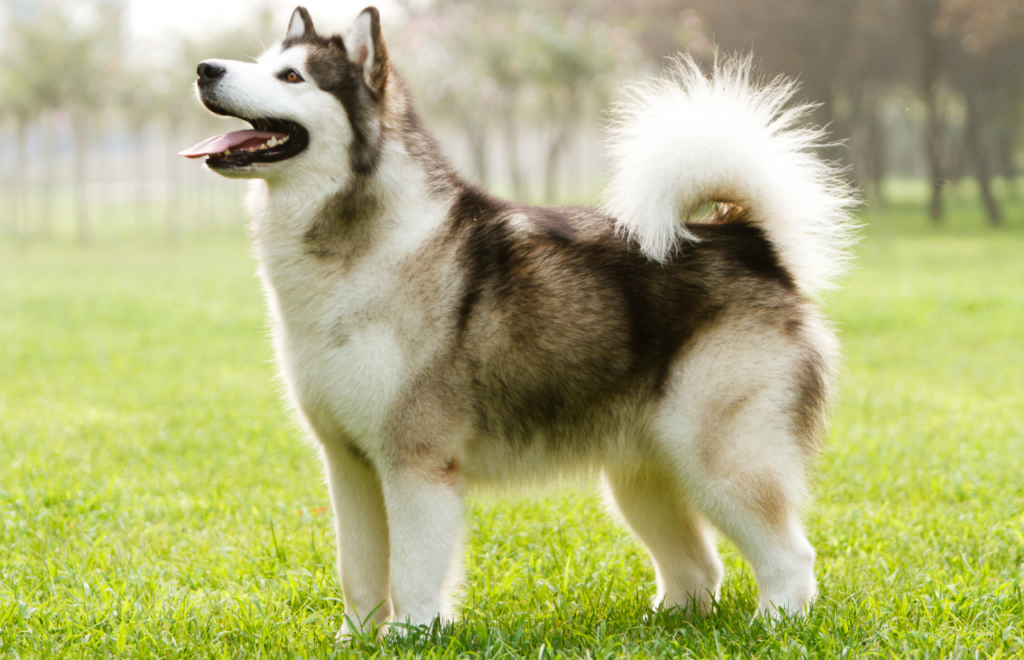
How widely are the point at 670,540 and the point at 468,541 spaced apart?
1.02 meters

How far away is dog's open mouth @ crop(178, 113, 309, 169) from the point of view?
2863mm

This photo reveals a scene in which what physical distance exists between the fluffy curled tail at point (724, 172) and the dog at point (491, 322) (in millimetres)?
10

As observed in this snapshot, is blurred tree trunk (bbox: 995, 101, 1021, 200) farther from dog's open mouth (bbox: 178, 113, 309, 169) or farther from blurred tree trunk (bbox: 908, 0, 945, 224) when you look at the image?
dog's open mouth (bbox: 178, 113, 309, 169)

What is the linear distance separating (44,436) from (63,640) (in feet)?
10.7

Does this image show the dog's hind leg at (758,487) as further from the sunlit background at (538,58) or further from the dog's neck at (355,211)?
the sunlit background at (538,58)

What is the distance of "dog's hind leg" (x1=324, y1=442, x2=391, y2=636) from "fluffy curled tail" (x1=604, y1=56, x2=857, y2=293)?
48.0 inches

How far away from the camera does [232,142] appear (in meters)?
2.89

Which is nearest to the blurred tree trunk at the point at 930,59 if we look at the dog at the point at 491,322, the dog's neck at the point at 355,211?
the dog at the point at 491,322

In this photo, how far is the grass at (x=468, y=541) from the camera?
300 cm

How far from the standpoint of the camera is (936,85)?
78.6 ft

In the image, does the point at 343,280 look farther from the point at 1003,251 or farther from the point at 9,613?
the point at 1003,251

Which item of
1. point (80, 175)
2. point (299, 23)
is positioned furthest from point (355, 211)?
point (80, 175)

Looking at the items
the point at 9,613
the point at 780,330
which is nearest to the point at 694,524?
the point at 780,330

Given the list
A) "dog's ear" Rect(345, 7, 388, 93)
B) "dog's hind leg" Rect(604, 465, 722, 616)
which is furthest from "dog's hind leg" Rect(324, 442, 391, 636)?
"dog's ear" Rect(345, 7, 388, 93)
